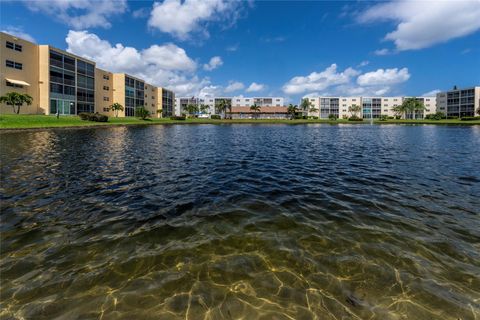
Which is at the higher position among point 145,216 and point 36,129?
point 36,129

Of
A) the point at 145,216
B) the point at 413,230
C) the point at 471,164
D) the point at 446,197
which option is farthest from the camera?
the point at 471,164

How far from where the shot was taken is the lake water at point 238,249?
4914mm

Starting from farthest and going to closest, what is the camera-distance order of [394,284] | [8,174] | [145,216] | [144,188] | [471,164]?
1. [471,164]
2. [8,174]
3. [144,188]
4. [145,216]
5. [394,284]

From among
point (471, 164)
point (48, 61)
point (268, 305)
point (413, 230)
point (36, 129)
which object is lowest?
point (268, 305)

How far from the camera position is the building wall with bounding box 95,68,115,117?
92.8m

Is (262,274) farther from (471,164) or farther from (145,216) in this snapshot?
(471,164)

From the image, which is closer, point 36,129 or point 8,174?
point 8,174

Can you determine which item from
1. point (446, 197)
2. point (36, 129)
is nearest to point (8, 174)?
point (446, 197)

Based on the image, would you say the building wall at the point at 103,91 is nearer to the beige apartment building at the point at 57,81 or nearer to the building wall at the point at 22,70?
the beige apartment building at the point at 57,81

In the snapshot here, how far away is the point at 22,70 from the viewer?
64750mm

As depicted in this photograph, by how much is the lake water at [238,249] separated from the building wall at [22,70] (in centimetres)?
6567

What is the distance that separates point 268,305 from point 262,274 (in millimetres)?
934

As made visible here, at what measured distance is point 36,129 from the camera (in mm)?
46875

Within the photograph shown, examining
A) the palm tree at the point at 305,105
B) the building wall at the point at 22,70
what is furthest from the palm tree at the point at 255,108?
the building wall at the point at 22,70
